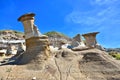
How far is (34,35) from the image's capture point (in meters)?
18.9

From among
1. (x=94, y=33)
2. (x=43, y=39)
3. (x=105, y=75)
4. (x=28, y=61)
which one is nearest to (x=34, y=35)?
(x=43, y=39)

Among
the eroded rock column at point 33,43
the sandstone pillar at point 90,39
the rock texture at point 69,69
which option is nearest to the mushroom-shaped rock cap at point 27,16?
the eroded rock column at point 33,43

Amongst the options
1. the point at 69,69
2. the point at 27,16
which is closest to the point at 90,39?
the point at 27,16

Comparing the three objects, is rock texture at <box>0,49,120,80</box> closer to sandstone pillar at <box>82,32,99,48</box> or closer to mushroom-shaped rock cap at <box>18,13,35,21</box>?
mushroom-shaped rock cap at <box>18,13,35,21</box>

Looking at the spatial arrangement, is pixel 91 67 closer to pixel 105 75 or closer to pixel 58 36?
pixel 105 75

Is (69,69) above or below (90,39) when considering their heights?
below

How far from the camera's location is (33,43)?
1847 cm

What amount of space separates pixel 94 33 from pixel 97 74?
37.0 feet

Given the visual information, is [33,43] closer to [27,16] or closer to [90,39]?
[27,16]

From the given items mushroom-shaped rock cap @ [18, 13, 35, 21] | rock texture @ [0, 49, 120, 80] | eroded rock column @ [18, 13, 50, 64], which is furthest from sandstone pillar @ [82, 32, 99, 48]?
mushroom-shaped rock cap @ [18, 13, 35, 21]

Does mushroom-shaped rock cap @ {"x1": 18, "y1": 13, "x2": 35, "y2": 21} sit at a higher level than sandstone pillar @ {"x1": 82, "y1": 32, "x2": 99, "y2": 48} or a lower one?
higher

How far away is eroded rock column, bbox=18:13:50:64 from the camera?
1794cm

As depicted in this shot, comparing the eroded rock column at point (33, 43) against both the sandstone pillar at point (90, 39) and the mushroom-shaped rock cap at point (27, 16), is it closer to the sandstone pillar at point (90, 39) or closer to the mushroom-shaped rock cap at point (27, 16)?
the mushroom-shaped rock cap at point (27, 16)

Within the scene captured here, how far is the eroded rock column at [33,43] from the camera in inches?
706
